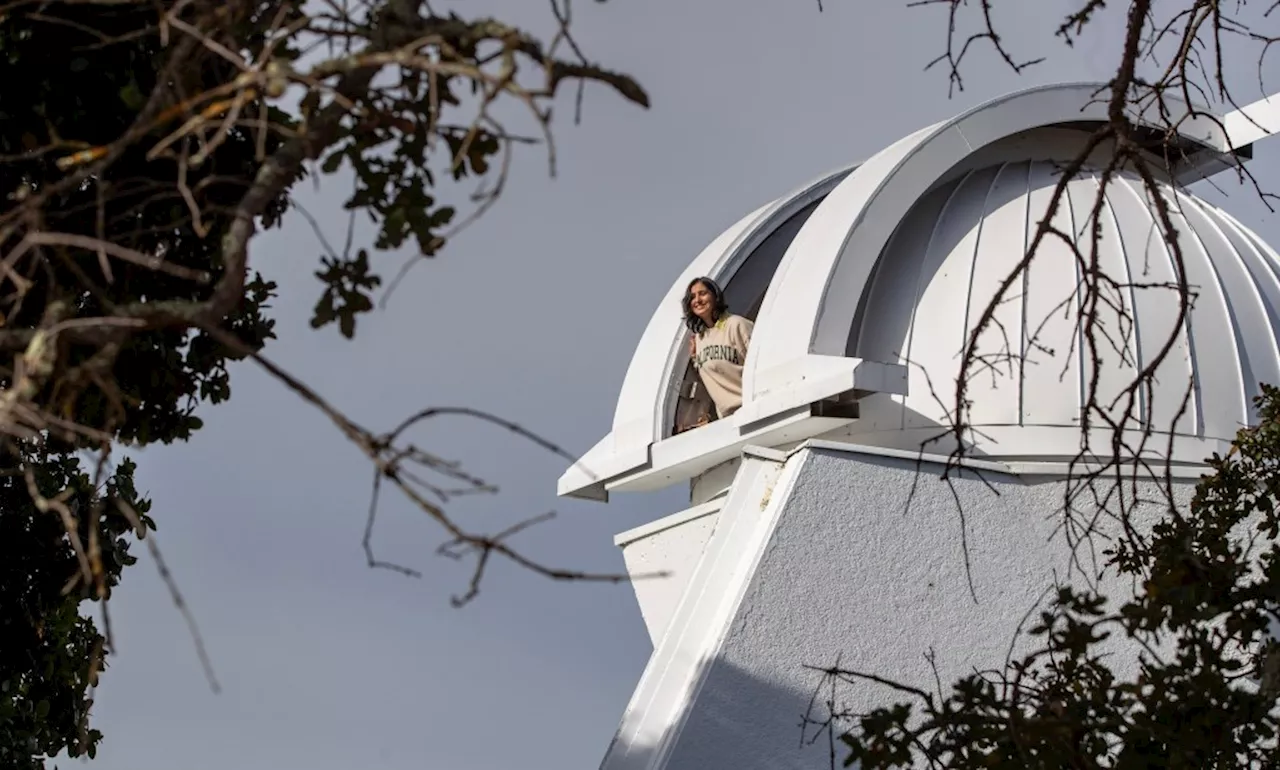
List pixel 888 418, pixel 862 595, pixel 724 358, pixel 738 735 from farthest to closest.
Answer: pixel 724 358, pixel 888 418, pixel 862 595, pixel 738 735

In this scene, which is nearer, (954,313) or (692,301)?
(954,313)

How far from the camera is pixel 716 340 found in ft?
30.1

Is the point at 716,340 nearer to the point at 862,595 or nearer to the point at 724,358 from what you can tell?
the point at 724,358

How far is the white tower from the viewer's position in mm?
7527

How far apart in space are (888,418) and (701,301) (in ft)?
4.01

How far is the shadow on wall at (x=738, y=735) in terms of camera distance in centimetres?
711

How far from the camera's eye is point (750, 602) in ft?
24.7

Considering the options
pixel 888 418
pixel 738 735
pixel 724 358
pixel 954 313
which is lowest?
pixel 738 735

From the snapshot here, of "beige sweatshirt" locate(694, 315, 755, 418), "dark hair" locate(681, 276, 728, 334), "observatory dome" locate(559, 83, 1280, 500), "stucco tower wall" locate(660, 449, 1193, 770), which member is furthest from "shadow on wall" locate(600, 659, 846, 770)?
"dark hair" locate(681, 276, 728, 334)

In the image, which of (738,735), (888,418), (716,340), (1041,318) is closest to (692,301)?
(716,340)

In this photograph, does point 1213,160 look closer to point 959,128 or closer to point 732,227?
point 959,128

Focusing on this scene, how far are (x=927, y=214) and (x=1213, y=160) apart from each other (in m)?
1.96

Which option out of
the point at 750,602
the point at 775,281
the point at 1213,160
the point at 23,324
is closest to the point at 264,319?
the point at 23,324

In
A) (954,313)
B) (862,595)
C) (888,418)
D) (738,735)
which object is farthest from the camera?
(954,313)
